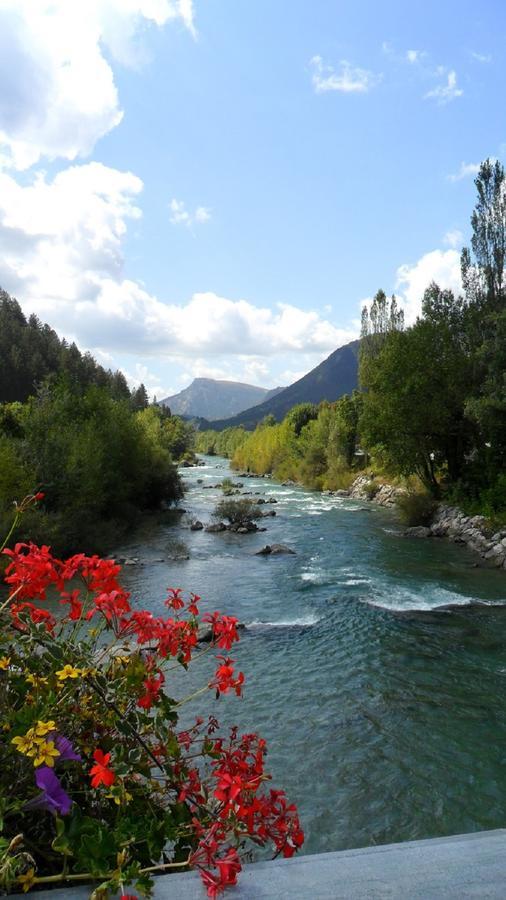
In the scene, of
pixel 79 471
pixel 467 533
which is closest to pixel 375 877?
pixel 79 471

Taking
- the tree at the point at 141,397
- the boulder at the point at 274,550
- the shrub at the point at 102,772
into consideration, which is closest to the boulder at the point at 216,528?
the boulder at the point at 274,550

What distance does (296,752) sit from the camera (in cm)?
731

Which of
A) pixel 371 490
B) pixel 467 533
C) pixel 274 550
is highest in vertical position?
pixel 371 490

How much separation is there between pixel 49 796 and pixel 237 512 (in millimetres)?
28295

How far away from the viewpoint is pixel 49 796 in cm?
170

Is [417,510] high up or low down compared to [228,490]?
down

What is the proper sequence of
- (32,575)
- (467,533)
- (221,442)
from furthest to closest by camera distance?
1. (221,442)
2. (467,533)
3. (32,575)

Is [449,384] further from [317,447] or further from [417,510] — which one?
[317,447]

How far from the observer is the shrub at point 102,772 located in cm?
161

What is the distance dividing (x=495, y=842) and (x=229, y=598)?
13773 millimetres

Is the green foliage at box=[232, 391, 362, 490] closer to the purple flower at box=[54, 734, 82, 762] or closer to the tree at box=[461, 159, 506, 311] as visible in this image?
the tree at box=[461, 159, 506, 311]

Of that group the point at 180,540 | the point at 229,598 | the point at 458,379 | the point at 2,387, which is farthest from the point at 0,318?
the point at 229,598

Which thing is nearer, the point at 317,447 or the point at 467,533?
the point at 467,533

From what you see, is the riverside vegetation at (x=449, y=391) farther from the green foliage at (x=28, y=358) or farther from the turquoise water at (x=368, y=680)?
the green foliage at (x=28, y=358)
